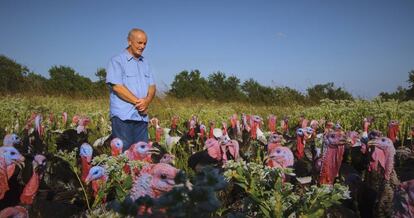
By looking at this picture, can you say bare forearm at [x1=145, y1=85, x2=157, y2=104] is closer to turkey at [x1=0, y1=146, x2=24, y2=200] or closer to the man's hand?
the man's hand

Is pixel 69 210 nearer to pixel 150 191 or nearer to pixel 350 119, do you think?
pixel 150 191

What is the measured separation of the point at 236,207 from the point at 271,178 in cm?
55

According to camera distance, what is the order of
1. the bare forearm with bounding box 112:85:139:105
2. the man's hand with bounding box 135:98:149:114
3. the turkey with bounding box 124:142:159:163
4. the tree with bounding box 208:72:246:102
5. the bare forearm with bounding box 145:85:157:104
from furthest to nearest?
1. the tree with bounding box 208:72:246:102
2. the bare forearm with bounding box 145:85:157:104
3. the man's hand with bounding box 135:98:149:114
4. the bare forearm with bounding box 112:85:139:105
5. the turkey with bounding box 124:142:159:163

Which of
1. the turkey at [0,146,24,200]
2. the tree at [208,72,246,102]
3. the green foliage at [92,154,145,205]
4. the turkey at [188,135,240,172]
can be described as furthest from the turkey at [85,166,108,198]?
the tree at [208,72,246,102]

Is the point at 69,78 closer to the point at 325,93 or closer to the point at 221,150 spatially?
the point at 325,93

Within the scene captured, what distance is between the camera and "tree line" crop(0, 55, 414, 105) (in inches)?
616

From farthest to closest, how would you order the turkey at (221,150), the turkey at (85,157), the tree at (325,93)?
1. the tree at (325,93)
2. the turkey at (221,150)
3. the turkey at (85,157)

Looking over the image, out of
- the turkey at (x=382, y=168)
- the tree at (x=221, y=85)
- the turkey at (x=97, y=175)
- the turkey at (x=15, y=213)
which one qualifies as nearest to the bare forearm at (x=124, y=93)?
the turkey at (x=97, y=175)

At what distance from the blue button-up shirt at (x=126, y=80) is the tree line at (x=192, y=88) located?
925 centimetres

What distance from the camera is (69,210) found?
Answer: 231 centimetres

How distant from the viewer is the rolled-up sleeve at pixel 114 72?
441 centimetres

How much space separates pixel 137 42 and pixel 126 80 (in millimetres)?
458

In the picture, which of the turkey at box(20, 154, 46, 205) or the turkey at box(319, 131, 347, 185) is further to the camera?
the turkey at box(319, 131, 347, 185)

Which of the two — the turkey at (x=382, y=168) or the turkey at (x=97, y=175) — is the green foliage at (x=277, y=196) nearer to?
the turkey at (x=382, y=168)
